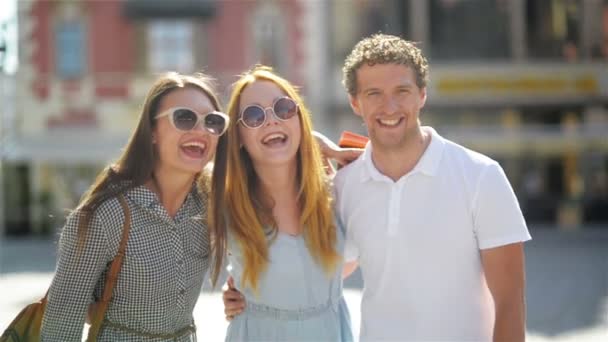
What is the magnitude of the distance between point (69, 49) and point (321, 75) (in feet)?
20.0

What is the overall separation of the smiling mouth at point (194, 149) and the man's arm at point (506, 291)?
3.42 ft

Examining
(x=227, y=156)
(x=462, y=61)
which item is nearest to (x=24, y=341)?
(x=227, y=156)

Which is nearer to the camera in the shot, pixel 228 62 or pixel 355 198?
pixel 355 198

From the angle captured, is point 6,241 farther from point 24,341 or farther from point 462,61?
point 24,341

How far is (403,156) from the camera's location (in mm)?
2850

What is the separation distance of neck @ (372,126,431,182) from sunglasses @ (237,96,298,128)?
1.40 ft

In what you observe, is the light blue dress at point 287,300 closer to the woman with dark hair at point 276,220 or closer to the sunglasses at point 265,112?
the woman with dark hair at point 276,220

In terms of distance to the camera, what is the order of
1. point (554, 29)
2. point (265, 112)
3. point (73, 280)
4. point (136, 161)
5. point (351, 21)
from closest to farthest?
point (73, 280) → point (136, 161) → point (265, 112) → point (351, 21) → point (554, 29)

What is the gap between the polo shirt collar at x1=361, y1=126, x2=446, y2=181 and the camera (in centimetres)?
→ 278

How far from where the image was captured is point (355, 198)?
116 inches

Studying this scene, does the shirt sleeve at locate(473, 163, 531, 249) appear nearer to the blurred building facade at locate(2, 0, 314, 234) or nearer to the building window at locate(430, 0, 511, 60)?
the blurred building facade at locate(2, 0, 314, 234)

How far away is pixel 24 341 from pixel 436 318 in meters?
1.36

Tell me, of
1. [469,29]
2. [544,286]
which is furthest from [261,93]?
[469,29]

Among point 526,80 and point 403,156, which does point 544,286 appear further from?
point 526,80
